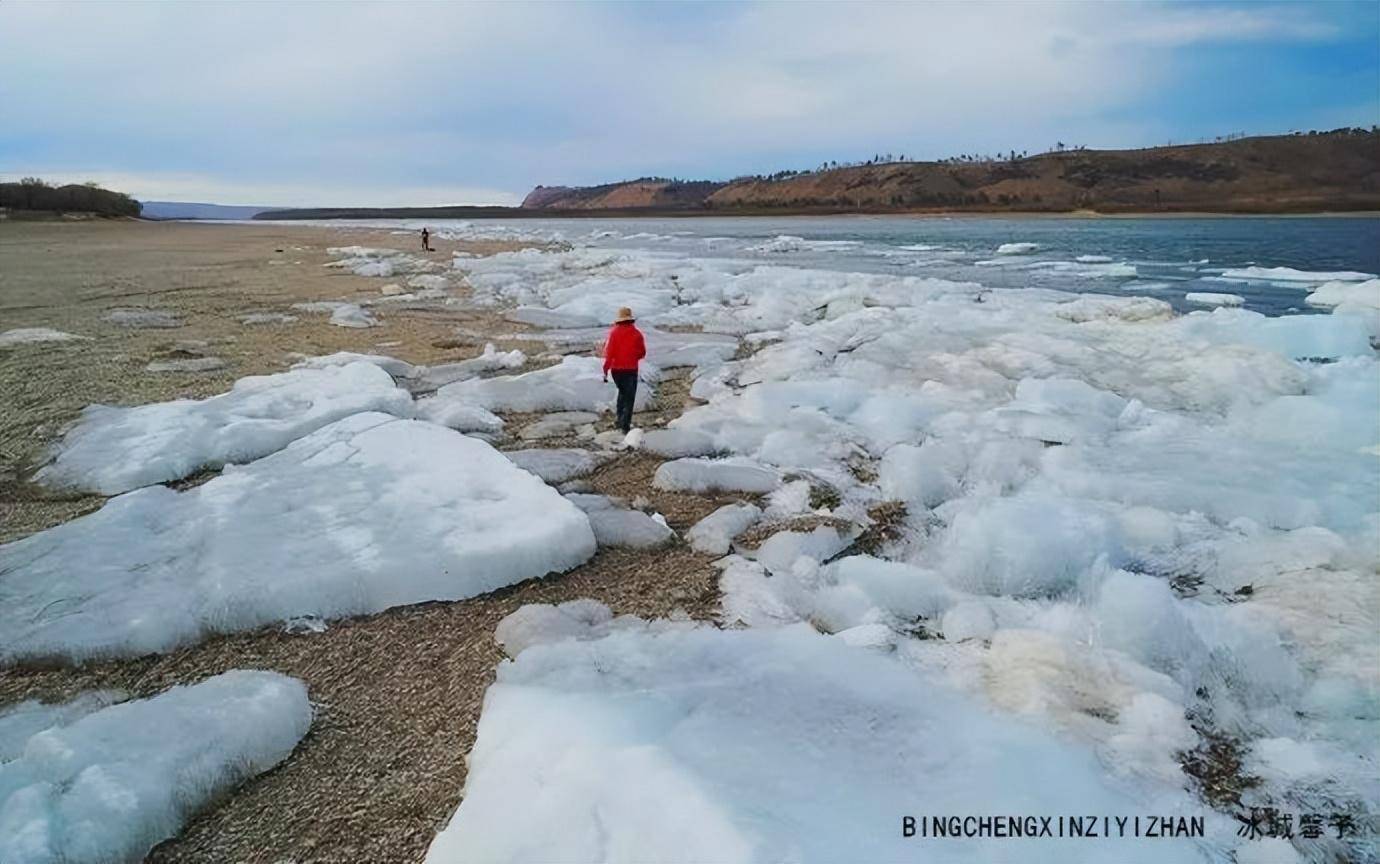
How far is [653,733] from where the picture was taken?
271 cm

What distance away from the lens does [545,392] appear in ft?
26.1

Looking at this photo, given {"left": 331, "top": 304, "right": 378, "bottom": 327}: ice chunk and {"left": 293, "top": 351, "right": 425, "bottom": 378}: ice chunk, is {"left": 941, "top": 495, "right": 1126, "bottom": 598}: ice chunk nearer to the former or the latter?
{"left": 293, "top": 351, "right": 425, "bottom": 378}: ice chunk

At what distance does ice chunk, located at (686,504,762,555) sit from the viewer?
4723 mm

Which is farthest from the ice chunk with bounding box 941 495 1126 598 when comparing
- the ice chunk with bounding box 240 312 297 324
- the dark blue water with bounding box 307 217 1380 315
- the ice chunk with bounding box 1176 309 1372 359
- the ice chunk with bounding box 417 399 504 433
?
the dark blue water with bounding box 307 217 1380 315

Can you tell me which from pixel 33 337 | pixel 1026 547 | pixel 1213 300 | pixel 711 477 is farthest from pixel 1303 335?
pixel 33 337

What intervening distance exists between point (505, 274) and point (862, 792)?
1922 centimetres

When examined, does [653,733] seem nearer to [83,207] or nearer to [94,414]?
[94,414]

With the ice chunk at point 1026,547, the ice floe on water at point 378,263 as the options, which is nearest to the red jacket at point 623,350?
the ice chunk at point 1026,547

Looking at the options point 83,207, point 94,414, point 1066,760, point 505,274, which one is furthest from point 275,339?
point 83,207

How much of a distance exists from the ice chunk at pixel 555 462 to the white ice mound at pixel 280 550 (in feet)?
1.81

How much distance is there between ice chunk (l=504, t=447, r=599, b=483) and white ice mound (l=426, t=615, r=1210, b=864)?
2.55 meters

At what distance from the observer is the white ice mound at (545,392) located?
7727mm

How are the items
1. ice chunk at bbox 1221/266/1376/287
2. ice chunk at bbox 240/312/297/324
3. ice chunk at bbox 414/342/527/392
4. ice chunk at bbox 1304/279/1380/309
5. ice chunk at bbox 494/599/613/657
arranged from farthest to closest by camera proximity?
ice chunk at bbox 1221/266/1376/287
ice chunk at bbox 1304/279/1380/309
ice chunk at bbox 240/312/297/324
ice chunk at bbox 414/342/527/392
ice chunk at bbox 494/599/613/657

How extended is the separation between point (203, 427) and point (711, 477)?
4130 mm
